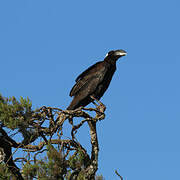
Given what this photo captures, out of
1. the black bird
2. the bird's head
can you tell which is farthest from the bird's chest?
the bird's head

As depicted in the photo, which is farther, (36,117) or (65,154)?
(36,117)

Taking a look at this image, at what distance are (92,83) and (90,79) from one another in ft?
0.32

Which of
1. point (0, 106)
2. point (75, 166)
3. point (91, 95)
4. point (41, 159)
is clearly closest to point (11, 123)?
point (0, 106)

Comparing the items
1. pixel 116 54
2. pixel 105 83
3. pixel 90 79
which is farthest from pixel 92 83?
pixel 116 54

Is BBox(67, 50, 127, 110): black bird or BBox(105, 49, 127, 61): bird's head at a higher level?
BBox(105, 49, 127, 61): bird's head

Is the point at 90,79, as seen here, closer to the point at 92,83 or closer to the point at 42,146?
the point at 92,83

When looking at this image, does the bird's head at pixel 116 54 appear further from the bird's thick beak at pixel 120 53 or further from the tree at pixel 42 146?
the tree at pixel 42 146

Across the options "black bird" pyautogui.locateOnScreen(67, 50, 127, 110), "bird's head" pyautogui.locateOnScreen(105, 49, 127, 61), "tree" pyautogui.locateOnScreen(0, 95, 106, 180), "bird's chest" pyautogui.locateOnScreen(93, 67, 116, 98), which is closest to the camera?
"tree" pyautogui.locateOnScreen(0, 95, 106, 180)

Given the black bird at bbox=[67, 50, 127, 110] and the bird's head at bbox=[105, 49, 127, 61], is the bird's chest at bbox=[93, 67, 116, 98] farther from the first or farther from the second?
the bird's head at bbox=[105, 49, 127, 61]

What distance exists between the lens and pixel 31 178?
13.1 feet

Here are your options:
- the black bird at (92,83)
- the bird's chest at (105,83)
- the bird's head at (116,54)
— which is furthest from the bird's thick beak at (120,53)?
the bird's chest at (105,83)

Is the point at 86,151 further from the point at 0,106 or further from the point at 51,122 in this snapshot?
the point at 0,106

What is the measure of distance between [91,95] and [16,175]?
267 centimetres

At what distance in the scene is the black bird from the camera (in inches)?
263
